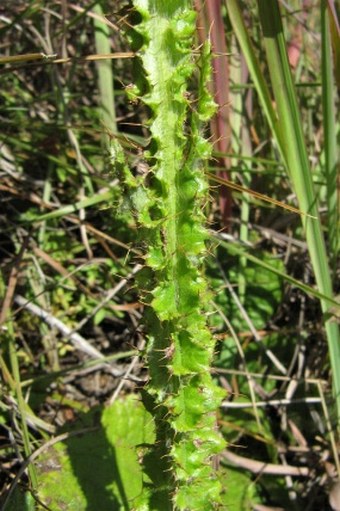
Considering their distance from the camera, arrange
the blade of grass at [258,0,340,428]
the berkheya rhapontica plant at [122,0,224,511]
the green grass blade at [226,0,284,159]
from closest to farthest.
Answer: the berkheya rhapontica plant at [122,0,224,511] → the blade of grass at [258,0,340,428] → the green grass blade at [226,0,284,159]

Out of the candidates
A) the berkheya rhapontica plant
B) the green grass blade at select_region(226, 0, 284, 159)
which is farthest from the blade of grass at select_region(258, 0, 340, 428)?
the berkheya rhapontica plant

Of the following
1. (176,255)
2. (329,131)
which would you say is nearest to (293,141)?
(329,131)

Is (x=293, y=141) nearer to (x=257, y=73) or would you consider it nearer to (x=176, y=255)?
(x=257, y=73)

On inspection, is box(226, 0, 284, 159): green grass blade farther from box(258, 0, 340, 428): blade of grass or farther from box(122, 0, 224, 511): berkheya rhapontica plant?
box(122, 0, 224, 511): berkheya rhapontica plant

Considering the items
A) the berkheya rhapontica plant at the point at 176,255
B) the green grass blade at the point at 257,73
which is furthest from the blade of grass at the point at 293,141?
the berkheya rhapontica plant at the point at 176,255

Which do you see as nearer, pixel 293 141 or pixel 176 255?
pixel 176 255

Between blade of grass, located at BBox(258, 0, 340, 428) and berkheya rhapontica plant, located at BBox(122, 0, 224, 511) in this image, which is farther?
blade of grass, located at BBox(258, 0, 340, 428)

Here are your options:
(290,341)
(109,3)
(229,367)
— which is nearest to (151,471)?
(229,367)
